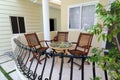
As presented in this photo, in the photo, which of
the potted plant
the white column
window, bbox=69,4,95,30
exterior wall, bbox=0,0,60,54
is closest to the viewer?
the potted plant

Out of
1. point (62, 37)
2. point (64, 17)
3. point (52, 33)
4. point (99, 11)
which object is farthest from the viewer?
point (52, 33)

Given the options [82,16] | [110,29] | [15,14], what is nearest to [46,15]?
[82,16]

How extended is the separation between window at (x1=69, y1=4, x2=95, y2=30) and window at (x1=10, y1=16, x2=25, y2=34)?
2.72 m

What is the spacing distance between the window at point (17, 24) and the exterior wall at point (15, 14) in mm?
197

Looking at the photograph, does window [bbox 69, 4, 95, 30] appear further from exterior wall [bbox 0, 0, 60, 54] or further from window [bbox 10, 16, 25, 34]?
window [bbox 10, 16, 25, 34]

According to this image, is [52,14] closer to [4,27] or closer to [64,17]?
[64,17]

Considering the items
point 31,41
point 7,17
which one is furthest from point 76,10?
point 7,17

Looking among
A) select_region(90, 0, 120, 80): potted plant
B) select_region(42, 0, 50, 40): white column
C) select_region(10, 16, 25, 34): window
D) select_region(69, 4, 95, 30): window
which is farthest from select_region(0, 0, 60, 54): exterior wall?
select_region(90, 0, 120, 80): potted plant

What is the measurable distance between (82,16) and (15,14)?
3.44 m

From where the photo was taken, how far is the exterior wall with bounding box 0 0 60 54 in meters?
5.21

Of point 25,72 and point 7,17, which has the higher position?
point 7,17

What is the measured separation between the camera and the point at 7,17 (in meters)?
5.32

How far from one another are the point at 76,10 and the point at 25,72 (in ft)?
13.2

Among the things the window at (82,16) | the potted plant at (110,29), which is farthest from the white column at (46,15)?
the potted plant at (110,29)
